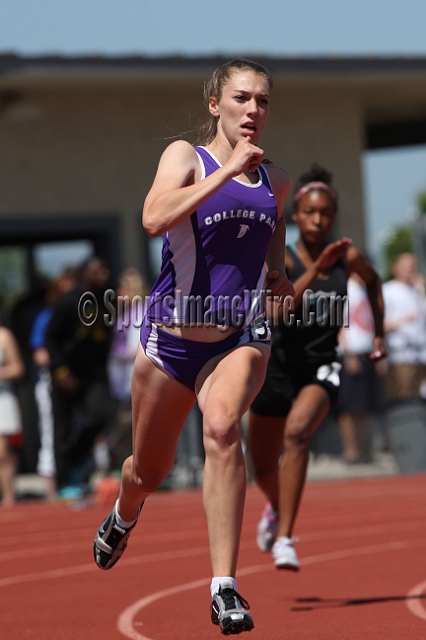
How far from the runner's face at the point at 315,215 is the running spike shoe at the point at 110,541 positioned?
246cm

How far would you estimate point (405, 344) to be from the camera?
14.3m

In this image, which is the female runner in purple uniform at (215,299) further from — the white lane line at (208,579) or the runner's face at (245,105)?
the white lane line at (208,579)

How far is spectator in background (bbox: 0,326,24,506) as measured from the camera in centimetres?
1250

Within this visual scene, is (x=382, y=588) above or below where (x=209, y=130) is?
below

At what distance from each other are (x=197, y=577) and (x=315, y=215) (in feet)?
7.99

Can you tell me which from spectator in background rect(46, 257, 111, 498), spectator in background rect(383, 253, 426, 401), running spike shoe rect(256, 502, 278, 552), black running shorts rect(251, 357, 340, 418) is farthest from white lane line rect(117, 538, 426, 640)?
spectator in background rect(383, 253, 426, 401)

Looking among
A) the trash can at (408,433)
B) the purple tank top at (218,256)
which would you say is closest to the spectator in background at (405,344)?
the trash can at (408,433)

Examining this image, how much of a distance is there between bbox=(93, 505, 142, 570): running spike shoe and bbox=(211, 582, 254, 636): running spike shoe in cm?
135

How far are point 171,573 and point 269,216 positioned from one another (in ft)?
11.8

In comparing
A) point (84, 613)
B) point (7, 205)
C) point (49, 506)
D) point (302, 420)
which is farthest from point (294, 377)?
point (7, 205)

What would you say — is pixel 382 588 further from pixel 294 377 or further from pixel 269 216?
pixel 269 216

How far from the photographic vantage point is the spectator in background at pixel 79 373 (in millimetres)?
12297

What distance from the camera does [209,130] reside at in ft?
17.8

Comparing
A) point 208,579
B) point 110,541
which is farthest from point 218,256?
point 208,579
